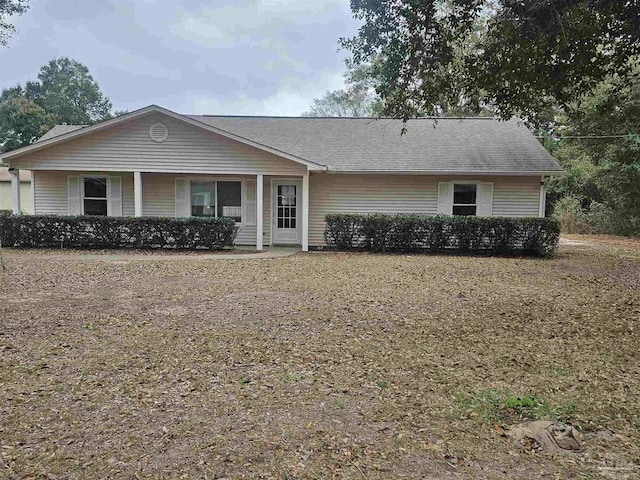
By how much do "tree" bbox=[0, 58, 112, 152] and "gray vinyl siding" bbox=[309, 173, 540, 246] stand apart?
97.2ft

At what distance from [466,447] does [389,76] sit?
6.61 meters

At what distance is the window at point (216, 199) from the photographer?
1491 centimetres

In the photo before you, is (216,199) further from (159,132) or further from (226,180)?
(159,132)

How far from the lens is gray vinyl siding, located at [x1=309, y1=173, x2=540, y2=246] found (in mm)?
14609

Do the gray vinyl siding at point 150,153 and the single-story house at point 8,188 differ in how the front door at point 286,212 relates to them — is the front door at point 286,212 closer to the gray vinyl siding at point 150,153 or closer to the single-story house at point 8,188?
the gray vinyl siding at point 150,153

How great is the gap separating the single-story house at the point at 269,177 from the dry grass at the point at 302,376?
613 cm

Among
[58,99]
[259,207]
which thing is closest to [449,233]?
[259,207]

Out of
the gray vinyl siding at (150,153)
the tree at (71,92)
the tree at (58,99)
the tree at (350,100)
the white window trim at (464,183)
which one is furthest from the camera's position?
the tree at (71,92)

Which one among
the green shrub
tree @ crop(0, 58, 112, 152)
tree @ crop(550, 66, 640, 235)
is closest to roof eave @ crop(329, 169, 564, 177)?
tree @ crop(550, 66, 640, 235)

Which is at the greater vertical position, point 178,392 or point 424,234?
point 424,234

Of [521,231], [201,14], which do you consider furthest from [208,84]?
[521,231]

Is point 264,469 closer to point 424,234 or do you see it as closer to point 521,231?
point 424,234

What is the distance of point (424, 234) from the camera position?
43.6 feet

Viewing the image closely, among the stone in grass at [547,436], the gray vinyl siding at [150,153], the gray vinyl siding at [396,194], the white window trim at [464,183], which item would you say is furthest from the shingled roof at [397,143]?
the stone in grass at [547,436]
